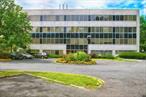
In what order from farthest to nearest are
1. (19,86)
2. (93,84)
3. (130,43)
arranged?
(130,43), (93,84), (19,86)

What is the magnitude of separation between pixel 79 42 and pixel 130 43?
12763 millimetres

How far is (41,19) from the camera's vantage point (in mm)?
82812

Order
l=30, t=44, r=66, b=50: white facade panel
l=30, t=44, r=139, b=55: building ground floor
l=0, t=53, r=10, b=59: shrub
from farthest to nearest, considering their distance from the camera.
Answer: l=30, t=44, r=66, b=50: white facade panel → l=30, t=44, r=139, b=55: building ground floor → l=0, t=53, r=10, b=59: shrub

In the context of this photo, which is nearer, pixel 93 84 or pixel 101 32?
pixel 93 84

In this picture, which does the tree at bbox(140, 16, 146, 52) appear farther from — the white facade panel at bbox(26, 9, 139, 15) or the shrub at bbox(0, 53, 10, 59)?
the shrub at bbox(0, 53, 10, 59)

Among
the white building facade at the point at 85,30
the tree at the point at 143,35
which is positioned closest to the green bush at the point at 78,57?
the white building facade at the point at 85,30

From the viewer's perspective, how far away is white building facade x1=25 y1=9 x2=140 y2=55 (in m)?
79.8

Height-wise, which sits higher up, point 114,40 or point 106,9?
point 106,9

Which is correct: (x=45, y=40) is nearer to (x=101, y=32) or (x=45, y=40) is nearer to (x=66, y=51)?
(x=66, y=51)

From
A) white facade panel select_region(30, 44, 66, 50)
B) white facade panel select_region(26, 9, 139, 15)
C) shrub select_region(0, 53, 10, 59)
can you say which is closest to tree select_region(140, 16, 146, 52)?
white facade panel select_region(26, 9, 139, 15)

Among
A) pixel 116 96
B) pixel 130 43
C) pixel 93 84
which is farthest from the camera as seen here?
pixel 130 43

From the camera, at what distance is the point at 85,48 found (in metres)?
81.8

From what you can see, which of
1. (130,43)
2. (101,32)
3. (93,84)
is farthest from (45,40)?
(93,84)

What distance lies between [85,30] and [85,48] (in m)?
4.61
